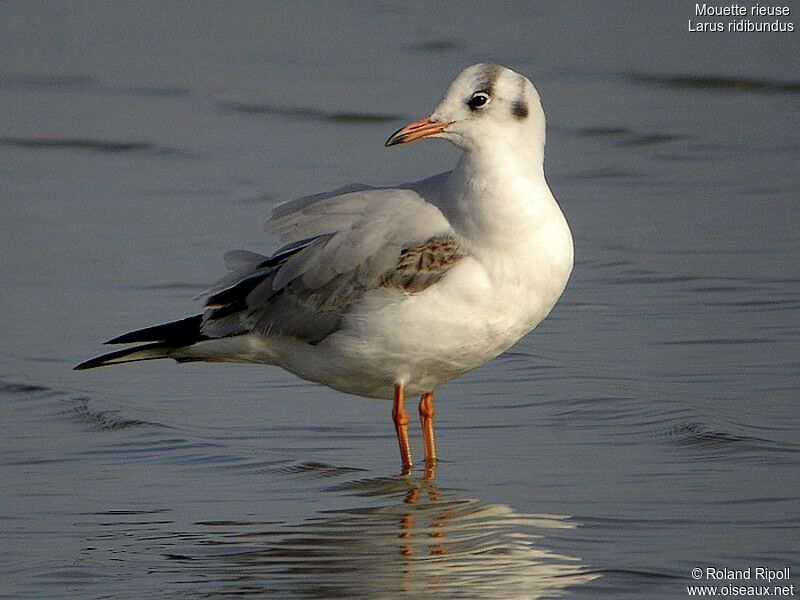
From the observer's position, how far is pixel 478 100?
274 inches

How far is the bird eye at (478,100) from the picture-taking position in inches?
273

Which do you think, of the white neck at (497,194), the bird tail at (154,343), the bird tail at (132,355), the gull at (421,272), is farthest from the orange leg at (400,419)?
the bird tail at (132,355)

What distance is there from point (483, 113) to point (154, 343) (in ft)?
5.29

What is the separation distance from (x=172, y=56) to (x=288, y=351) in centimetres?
860

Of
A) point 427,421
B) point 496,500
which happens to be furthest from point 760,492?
point 427,421

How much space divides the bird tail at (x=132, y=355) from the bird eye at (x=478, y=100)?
1.56m

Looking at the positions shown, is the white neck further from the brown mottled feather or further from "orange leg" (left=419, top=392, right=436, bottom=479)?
"orange leg" (left=419, top=392, right=436, bottom=479)

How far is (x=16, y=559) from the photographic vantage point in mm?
5898

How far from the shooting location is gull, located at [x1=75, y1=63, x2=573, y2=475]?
6.77 metres

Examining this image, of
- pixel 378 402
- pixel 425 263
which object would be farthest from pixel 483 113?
pixel 378 402

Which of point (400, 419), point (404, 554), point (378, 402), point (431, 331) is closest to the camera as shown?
point (404, 554)

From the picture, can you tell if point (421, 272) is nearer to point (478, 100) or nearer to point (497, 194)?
point (497, 194)

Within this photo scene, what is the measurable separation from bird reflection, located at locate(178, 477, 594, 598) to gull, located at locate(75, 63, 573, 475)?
561 mm

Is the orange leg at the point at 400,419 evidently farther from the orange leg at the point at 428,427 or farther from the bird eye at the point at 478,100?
the bird eye at the point at 478,100
